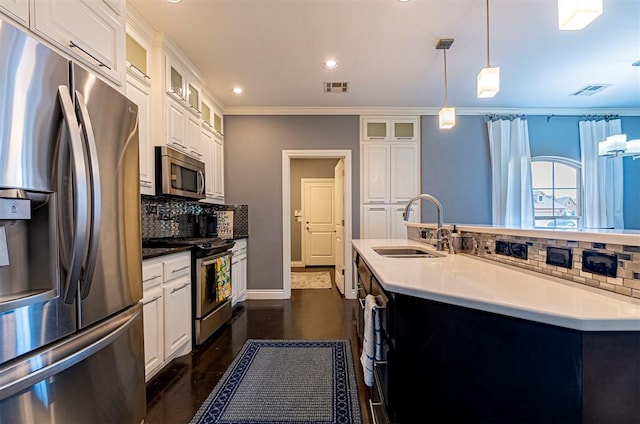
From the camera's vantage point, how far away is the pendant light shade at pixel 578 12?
1.22 m

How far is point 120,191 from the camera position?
1284 mm

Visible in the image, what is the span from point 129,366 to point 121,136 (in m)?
1.06

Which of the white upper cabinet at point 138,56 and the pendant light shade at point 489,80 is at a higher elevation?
the white upper cabinet at point 138,56

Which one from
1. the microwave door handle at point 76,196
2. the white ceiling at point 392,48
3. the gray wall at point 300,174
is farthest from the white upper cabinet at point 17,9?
the gray wall at point 300,174

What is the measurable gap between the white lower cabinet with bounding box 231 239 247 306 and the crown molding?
1.82 m

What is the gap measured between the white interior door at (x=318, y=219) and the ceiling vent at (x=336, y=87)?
3301mm

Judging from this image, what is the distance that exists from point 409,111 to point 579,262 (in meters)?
3.46

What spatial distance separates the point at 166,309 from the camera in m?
2.09

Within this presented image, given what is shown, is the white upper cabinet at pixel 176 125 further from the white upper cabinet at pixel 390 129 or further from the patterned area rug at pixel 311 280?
the patterned area rug at pixel 311 280

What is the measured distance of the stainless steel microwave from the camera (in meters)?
2.44

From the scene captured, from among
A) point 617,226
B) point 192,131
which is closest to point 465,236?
point 192,131

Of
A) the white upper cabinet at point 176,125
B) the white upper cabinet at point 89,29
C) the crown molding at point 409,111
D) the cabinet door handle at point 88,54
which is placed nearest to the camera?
the white upper cabinet at point 89,29

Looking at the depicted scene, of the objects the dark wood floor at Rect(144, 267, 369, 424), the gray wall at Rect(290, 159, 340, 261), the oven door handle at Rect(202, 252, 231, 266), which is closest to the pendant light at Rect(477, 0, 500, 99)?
the dark wood floor at Rect(144, 267, 369, 424)

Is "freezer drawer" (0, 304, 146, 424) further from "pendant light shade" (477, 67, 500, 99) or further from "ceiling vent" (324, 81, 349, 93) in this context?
"ceiling vent" (324, 81, 349, 93)
